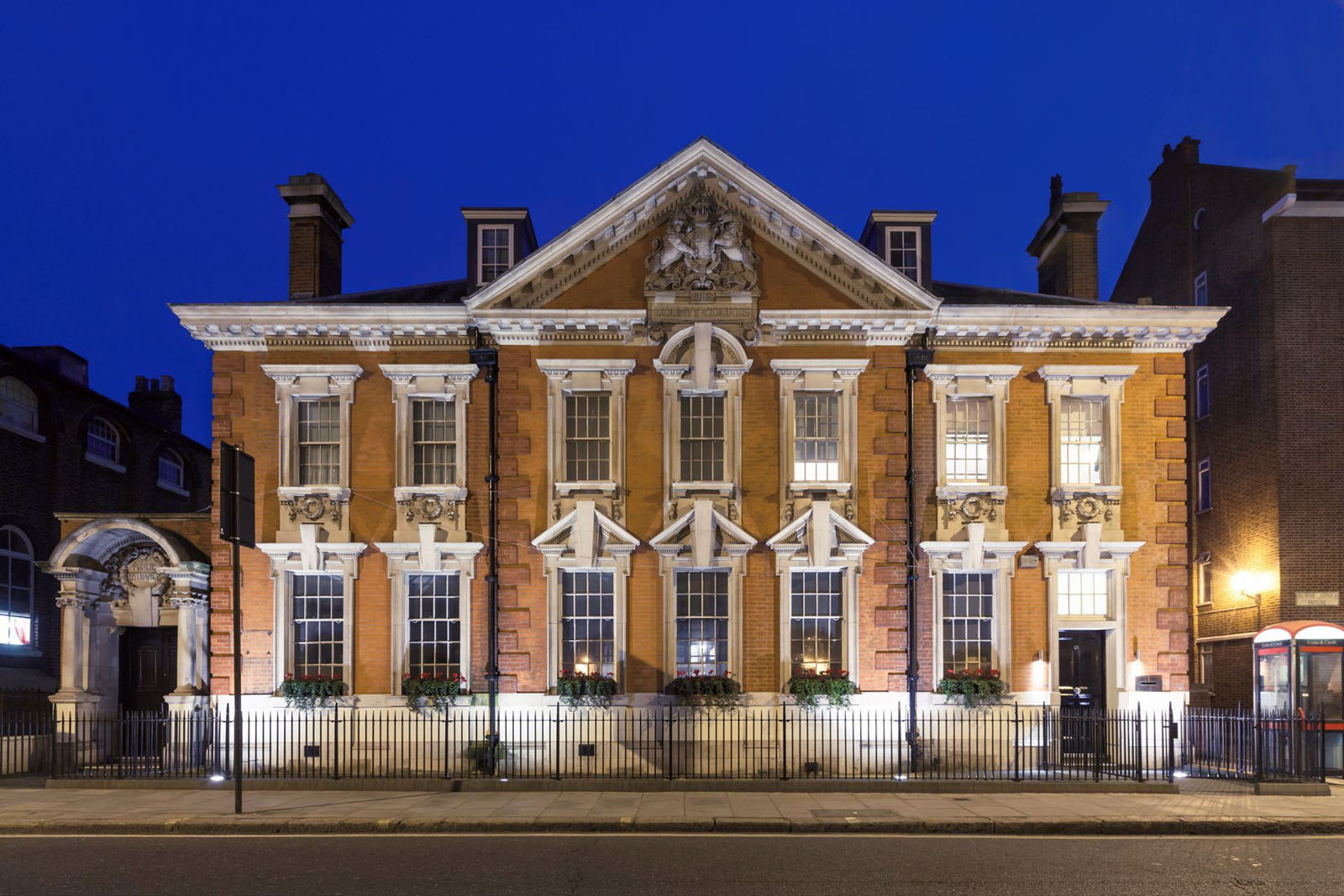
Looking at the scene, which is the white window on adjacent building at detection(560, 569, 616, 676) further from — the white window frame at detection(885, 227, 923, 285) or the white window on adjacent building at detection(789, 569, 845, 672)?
the white window frame at detection(885, 227, 923, 285)

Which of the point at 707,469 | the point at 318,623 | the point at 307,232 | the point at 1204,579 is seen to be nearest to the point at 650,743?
the point at 707,469

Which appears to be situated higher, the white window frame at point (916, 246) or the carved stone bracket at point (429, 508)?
the white window frame at point (916, 246)

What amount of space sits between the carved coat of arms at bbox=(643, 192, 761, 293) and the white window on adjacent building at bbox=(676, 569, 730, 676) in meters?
5.69

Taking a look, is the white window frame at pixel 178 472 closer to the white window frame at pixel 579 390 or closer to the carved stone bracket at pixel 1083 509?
the white window frame at pixel 579 390

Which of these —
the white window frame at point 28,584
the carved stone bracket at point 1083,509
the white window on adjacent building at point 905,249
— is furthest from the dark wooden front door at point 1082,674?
the white window frame at point 28,584

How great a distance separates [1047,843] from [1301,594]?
534 inches

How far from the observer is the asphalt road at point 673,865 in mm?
10281

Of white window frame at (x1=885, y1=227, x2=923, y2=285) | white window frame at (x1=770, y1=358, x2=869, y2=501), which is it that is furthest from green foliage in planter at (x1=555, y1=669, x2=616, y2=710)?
white window frame at (x1=885, y1=227, x2=923, y2=285)

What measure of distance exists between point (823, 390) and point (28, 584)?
63.1ft

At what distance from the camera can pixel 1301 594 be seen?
22828 millimetres

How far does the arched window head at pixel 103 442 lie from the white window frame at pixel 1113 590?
2344 cm

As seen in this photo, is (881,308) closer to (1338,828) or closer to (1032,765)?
(1032,765)

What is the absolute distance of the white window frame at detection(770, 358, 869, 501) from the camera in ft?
67.6

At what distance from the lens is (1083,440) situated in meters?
21.2
